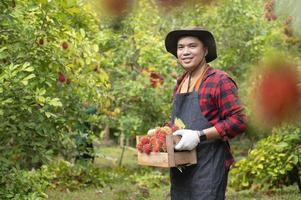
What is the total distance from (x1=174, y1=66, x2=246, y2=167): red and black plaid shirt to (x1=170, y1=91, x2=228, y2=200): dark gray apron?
36 mm

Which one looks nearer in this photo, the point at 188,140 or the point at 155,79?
the point at 188,140

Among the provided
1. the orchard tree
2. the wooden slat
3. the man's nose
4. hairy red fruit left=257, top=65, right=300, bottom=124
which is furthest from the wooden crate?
the orchard tree

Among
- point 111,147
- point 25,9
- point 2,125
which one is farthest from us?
point 111,147

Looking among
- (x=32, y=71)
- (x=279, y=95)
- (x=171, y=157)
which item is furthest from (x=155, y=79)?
(x=171, y=157)

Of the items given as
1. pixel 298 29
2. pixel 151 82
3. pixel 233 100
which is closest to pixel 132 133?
pixel 151 82

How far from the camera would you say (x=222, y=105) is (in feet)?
8.13

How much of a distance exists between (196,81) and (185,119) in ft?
0.58

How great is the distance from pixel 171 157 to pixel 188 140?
10 cm

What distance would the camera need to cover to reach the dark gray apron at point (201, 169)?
247cm

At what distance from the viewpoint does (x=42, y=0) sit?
11.3 feet

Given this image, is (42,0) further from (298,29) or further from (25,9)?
(298,29)

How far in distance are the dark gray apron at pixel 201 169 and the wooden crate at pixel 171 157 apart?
59 mm

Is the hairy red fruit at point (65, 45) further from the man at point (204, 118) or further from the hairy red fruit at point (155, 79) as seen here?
the hairy red fruit at point (155, 79)

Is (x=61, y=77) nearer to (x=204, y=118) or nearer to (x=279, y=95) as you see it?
(x=279, y=95)
